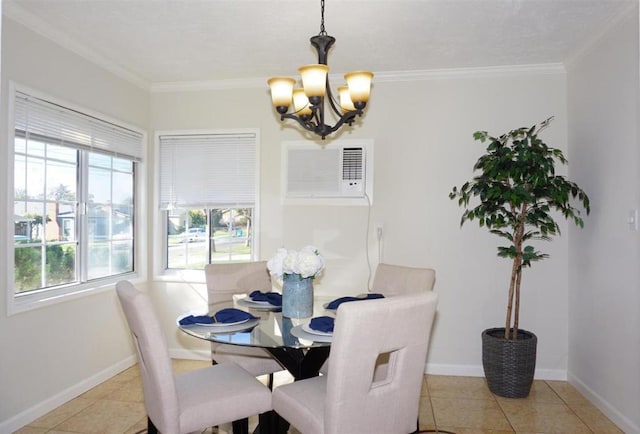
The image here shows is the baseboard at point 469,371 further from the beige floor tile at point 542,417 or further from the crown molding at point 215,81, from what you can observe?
the crown molding at point 215,81

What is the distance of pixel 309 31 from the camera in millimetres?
3008

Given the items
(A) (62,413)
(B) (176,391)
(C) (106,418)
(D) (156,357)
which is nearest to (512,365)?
(B) (176,391)

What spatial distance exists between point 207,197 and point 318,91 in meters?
2.23

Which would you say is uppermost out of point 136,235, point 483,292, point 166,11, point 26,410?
point 166,11

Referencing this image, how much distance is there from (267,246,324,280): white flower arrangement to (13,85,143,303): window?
172 cm

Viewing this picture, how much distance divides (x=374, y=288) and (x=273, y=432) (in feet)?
3.89

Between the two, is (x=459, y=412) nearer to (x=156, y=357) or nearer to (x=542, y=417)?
(x=542, y=417)

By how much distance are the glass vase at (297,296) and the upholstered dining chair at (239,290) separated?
0.47 m

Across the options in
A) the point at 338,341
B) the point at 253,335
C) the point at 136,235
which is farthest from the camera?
the point at 136,235

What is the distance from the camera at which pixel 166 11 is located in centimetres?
275

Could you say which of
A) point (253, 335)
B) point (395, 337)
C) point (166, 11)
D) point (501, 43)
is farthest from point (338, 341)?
point (501, 43)

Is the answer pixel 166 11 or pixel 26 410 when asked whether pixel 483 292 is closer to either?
pixel 166 11

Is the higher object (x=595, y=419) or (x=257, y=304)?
(x=257, y=304)

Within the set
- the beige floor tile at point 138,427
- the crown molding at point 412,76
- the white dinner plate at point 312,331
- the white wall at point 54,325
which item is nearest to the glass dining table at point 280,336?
the white dinner plate at point 312,331
